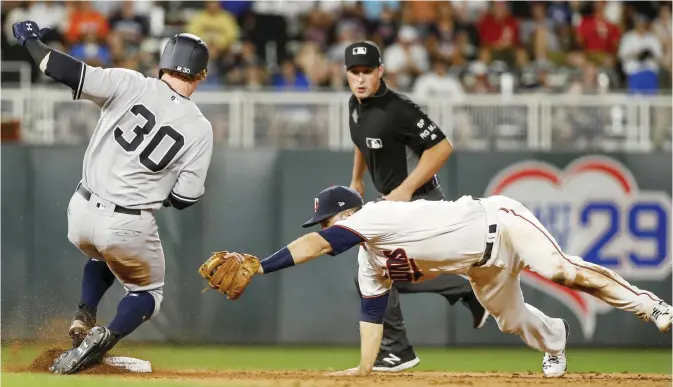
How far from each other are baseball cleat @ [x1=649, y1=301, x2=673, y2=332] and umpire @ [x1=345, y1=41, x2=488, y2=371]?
1.87m

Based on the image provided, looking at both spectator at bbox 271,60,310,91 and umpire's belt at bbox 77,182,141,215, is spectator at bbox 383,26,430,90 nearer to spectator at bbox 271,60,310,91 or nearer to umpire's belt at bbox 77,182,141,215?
spectator at bbox 271,60,310,91

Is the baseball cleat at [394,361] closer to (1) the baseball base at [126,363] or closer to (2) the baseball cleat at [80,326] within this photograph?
(1) the baseball base at [126,363]

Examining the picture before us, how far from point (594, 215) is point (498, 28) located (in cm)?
408

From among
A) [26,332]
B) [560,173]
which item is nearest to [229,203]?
[26,332]

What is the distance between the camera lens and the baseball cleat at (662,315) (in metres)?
6.81

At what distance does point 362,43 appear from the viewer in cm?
803

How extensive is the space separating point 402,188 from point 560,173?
410 centimetres

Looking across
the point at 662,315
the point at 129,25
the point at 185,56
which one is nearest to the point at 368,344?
the point at 662,315

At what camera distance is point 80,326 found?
7316 mm

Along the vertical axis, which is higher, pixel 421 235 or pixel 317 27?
pixel 317 27

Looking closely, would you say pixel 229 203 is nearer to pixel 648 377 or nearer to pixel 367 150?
pixel 367 150

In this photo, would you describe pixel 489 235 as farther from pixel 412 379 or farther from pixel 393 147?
pixel 393 147

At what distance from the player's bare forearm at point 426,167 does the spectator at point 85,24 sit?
703 cm

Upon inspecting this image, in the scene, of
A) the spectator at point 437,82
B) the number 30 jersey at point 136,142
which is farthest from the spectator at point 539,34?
the number 30 jersey at point 136,142
